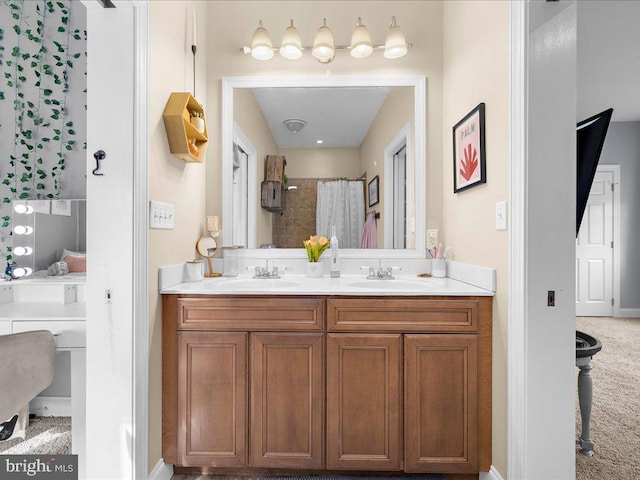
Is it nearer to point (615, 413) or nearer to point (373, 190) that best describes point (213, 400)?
point (373, 190)

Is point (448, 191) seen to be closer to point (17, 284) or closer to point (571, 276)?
point (571, 276)

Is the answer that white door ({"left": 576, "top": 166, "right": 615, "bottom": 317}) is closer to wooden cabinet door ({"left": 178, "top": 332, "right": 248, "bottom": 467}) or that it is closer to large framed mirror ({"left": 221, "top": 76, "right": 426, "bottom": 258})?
large framed mirror ({"left": 221, "top": 76, "right": 426, "bottom": 258})

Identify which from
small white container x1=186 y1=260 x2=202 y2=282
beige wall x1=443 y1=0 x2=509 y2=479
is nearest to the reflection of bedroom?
small white container x1=186 y1=260 x2=202 y2=282

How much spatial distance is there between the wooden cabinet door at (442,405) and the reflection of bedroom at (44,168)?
1.87m

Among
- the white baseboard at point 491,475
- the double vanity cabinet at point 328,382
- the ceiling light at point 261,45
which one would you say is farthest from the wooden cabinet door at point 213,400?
the ceiling light at point 261,45

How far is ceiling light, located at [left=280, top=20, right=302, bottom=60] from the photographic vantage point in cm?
205

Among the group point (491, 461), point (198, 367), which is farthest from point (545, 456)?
point (198, 367)

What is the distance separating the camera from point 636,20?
8.07 feet

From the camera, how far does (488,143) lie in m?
1.60

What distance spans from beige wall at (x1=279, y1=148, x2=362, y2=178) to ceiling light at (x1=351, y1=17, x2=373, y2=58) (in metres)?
0.56

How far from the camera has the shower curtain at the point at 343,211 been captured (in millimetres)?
2230

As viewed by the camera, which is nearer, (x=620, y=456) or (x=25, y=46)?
(x=620, y=456)

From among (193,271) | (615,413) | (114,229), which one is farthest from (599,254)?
(114,229)

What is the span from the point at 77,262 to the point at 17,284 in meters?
0.31
